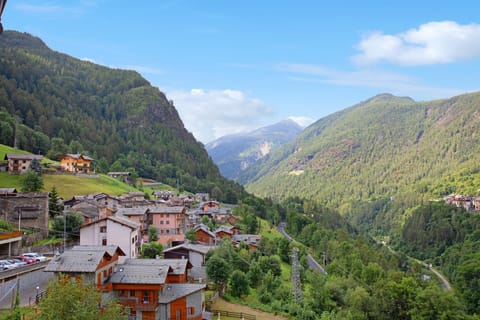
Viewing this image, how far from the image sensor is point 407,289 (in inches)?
2296

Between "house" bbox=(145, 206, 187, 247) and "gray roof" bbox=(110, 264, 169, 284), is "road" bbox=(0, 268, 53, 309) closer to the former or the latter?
"gray roof" bbox=(110, 264, 169, 284)

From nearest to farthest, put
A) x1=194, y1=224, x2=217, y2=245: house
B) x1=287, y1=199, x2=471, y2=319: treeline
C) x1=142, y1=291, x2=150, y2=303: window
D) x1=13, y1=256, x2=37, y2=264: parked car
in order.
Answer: x1=142, y1=291, x2=150, y2=303: window < x1=13, y1=256, x2=37, y2=264: parked car < x1=287, y1=199, x2=471, y2=319: treeline < x1=194, y1=224, x2=217, y2=245: house

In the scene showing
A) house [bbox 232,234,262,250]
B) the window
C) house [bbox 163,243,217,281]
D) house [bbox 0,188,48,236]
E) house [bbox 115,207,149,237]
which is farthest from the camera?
house [bbox 232,234,262,250]

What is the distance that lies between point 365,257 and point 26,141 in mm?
89685

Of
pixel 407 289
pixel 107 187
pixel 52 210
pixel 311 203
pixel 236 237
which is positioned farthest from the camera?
pixel 311 203

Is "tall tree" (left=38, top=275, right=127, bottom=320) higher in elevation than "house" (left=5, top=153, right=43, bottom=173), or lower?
lower

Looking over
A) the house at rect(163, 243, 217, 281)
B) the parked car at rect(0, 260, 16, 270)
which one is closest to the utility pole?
the house at rect(163, 243, 217, 281)

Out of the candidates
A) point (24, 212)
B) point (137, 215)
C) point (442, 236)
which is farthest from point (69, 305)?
point (442, 236)

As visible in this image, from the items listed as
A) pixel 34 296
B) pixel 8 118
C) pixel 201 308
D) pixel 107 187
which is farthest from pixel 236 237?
pixel 8 118

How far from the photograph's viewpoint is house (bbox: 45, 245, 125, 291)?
110ft

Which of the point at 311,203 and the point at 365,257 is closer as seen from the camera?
the point at 365,257

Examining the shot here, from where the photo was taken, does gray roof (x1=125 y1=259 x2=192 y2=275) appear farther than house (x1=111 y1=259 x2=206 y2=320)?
Yes

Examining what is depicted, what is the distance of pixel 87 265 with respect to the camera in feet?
111

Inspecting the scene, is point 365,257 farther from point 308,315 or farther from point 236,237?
point 308,315
